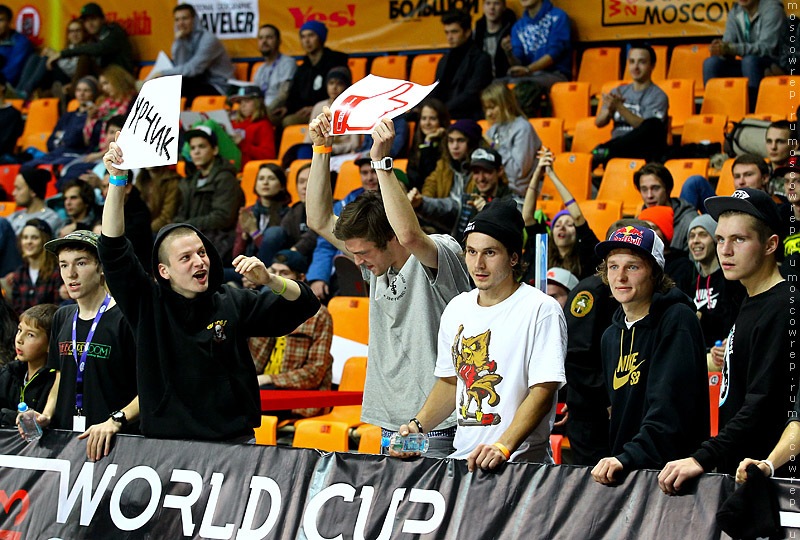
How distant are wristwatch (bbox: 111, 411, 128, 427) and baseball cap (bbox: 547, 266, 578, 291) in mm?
2961

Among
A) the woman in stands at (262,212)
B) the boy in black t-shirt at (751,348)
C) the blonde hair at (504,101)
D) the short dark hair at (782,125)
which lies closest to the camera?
the boy in black t-shirt at (751,348)

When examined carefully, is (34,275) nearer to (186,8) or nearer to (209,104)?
(209,104)

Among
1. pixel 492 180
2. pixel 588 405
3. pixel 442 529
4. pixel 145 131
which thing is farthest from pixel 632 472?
pixel 492 180

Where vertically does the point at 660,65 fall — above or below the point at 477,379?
above

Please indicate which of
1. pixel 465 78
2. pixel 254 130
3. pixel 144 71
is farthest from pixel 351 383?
pixel 144 71

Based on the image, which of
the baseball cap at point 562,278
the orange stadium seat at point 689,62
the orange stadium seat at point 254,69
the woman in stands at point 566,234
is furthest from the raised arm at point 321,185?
the orange stadium seat at point 254,69

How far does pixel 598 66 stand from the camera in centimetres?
1070

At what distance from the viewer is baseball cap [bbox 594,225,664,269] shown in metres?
3.79

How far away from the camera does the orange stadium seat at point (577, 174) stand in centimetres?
882

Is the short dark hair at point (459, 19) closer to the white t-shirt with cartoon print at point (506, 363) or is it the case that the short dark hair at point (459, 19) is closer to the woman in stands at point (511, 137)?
the woman in stands at point (511, 137)

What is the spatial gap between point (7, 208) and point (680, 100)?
274 inches

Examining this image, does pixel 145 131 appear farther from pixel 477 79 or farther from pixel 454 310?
pixel 477 79

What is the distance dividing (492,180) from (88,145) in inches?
249

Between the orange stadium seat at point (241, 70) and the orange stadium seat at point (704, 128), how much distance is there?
588 centimetres
